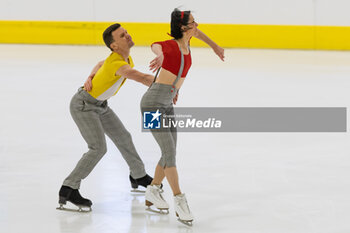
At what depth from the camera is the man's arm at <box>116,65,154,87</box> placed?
13.4ft

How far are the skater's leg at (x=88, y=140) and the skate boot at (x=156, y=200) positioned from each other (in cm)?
37

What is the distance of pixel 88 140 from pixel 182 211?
0.73 meters

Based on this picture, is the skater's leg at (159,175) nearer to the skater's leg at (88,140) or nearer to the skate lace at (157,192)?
the skate lace at (157,192)

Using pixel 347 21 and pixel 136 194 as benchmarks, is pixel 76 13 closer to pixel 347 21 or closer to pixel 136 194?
pixel 347 21

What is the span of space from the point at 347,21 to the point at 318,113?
219 inches

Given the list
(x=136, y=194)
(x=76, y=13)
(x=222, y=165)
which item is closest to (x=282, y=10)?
(x=76, y=13)

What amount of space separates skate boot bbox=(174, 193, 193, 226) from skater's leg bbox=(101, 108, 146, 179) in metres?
0.69

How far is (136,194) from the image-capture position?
4758mm

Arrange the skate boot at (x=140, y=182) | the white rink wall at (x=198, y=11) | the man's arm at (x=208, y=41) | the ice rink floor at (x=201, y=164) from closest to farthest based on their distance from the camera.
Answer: the ice rink floor at (x=201, y=164) < the man's arm at (x=208, y=41) < the skate boot at (x=140, y=182) < the white rink wall at (x=198, y=11)

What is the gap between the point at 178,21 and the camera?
4137 mm

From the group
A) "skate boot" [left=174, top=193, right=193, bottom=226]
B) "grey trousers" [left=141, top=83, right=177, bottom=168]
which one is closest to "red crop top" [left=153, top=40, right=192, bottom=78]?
"grey trousers" [left=141, top=83, right=177, bottom=168]

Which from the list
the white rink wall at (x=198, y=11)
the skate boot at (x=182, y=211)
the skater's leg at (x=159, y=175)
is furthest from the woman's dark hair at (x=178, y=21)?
the white rink wall at (x=198, y=11)

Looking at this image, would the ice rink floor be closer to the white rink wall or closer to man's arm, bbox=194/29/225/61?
man's arm, bbox=194/29/225/61

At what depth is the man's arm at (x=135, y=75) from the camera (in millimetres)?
4090
